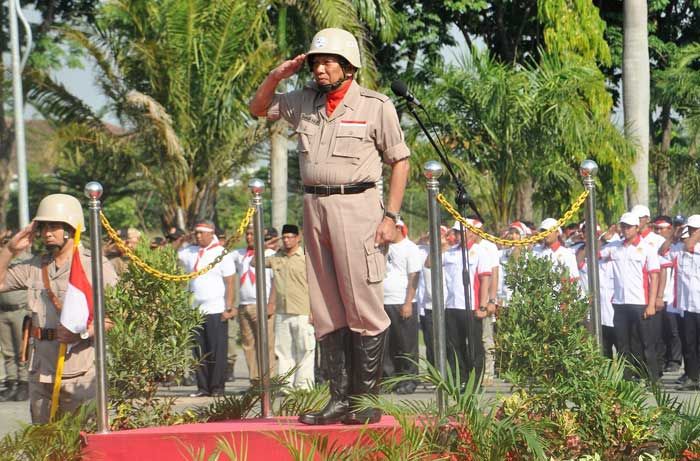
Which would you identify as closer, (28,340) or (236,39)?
(28,340)

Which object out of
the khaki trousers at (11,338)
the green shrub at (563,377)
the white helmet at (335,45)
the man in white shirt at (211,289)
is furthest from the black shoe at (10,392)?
the white helmet at (335,45)

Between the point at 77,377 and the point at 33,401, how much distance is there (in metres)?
0.34

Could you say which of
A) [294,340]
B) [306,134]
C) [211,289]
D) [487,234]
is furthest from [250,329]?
[306,134]

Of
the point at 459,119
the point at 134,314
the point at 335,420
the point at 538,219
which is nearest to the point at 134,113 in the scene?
the point at 459,119

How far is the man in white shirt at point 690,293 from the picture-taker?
1531 cm

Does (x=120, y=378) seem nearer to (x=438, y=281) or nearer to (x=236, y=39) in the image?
(x=438, y=281)

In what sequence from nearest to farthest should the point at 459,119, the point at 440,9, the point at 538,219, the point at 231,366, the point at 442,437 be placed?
the point at 442,437, the point at 231,366, the point at 459,119, the point at 538,219, the point at 440,9

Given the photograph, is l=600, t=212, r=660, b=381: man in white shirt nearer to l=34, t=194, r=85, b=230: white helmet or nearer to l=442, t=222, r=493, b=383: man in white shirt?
l=442, t=222, r=493, b=383: man in white shirt

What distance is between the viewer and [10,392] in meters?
14.9

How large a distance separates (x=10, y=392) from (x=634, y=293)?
23.1ft

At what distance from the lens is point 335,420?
297 inches

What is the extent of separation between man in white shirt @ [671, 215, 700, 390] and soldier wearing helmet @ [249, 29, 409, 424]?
8590 millimetres

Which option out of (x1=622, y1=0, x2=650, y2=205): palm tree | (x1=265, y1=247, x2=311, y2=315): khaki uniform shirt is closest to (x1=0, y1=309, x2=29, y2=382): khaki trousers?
(x1=265, y1=247, x2=311, y2=315): khaki uniform shirt

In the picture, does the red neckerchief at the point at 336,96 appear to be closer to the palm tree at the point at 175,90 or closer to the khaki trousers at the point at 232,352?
the khaki trousers at the point at 232,352
